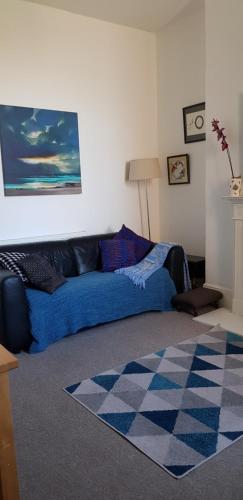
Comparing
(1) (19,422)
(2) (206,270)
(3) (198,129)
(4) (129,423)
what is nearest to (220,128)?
(3) (198,129)

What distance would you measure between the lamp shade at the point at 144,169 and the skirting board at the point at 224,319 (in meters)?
1.70

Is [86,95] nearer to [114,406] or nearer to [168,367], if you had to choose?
[168,367]

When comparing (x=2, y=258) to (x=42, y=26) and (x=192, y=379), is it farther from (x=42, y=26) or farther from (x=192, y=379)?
(x=42, y=26)

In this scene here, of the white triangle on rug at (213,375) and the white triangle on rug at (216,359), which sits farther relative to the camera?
the white triangle on rug at (216,359)

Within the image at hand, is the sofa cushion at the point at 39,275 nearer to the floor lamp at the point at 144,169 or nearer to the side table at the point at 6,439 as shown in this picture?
the floor lamp at the point at 144,169

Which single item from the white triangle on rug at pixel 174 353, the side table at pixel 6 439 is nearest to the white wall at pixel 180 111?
the white triangle on rug at pixel 174 353

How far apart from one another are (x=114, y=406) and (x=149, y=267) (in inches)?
69.3

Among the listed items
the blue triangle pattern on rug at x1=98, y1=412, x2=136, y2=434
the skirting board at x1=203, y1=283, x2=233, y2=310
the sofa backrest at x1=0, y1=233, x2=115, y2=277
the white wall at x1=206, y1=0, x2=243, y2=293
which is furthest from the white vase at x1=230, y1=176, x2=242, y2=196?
the blue triangle pattern on rug at x1=98, y1=412, x2=136, y2=434

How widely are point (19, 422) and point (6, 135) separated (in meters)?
2.65

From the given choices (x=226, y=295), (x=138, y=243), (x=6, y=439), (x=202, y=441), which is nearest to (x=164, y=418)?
(x=202, y=441)

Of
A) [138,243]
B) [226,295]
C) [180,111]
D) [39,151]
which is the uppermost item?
[180,111]

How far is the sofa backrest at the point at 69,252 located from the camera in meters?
3.70

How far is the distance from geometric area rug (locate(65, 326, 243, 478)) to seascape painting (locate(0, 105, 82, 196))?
83.4 inches

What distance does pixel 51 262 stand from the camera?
3.73 metres
